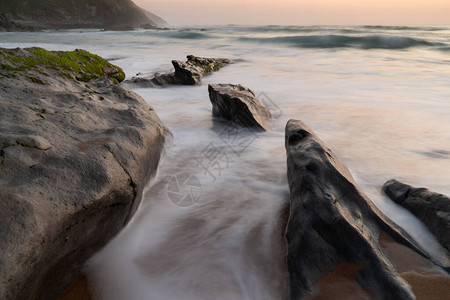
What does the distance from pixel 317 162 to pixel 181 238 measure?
1195 millimetres

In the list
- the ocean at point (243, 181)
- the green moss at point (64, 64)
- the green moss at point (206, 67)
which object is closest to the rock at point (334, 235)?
the ocean at point (243, 181)

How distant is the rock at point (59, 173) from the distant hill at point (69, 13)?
74.4 m

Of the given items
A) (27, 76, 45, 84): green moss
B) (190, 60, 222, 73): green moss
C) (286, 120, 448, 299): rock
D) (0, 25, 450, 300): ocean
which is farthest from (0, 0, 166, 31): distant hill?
(286, 120, 448, 299): rock

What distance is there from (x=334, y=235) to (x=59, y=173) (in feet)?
5.86

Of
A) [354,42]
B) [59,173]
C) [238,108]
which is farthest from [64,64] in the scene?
[354,42]

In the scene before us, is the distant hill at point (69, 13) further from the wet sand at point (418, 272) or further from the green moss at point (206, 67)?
the wet sand at point (418, 272)

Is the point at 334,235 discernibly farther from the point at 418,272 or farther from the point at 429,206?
the point at 429,206

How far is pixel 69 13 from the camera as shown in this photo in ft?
267

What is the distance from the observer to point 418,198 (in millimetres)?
2451

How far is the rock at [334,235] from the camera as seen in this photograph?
1.74 metres

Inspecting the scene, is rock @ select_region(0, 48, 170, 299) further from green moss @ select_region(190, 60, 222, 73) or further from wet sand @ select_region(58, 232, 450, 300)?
green moss @ select_region(190, 60, 222, 73)

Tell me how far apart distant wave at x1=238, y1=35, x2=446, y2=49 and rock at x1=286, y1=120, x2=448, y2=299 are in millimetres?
21469

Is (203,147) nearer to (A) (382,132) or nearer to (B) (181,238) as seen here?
(B) (181,238)

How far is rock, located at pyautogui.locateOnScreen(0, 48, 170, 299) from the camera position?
4.77 feet
